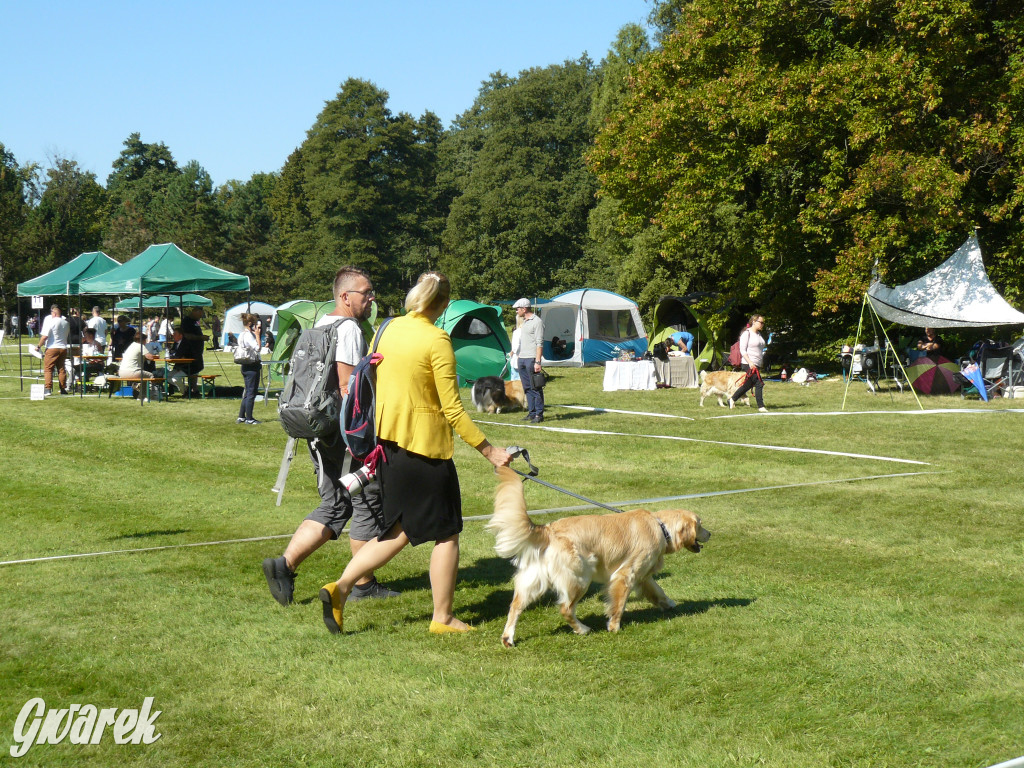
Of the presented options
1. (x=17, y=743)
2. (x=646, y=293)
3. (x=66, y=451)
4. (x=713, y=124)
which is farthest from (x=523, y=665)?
(x=646, y=293)

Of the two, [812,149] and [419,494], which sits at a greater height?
[812,149]

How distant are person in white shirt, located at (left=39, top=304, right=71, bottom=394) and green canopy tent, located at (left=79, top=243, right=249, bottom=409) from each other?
2.92 ft

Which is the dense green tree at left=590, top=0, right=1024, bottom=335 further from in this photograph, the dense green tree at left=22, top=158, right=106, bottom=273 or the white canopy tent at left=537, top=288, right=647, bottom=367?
the dense green tree at left=22, top=158, right=106, bottom=273

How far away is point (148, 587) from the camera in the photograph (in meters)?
5.43

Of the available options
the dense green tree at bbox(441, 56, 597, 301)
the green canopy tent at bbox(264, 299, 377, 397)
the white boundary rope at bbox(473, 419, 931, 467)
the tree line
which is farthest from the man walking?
the dense green tree at bbox(441, 56, 597, 301)

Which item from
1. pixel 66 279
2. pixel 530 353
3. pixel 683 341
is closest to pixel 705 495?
pixel 530 353

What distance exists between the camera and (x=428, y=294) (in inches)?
171

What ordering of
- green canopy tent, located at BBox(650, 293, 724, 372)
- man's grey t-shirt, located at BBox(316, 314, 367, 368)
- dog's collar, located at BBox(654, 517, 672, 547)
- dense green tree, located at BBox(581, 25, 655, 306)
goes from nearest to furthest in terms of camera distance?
dog's collar, located at BBox(654, 517, 672, 547) → man's grey t-shirt, located at BBox(316, 314, 367, 368) → green canopy tent, located at BBox(650, 293, 724, 372) → dense green tree, located at BBox(581, 25, 655, 306)

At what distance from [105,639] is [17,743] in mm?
1156

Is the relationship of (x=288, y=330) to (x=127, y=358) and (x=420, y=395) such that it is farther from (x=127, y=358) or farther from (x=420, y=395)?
(x=420, y=395)

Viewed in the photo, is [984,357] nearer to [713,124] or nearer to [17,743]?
[713,124]

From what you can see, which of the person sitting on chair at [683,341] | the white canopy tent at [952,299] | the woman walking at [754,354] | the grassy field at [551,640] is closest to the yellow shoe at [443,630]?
the grassy field at [551,640]

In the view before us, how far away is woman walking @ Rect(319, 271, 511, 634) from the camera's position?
4.29 m

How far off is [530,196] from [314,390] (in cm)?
4652
